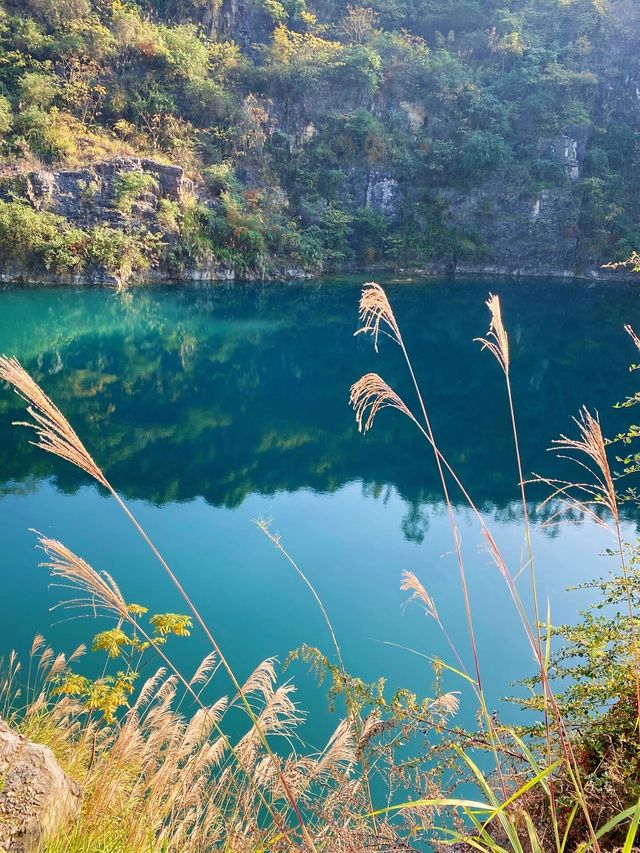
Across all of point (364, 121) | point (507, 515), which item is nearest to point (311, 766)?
point (507, 515)

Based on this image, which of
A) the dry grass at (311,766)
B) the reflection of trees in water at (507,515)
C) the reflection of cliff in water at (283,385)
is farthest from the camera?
the reflection of cliff in water at (283,385)

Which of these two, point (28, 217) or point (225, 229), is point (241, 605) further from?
point (225, 229)

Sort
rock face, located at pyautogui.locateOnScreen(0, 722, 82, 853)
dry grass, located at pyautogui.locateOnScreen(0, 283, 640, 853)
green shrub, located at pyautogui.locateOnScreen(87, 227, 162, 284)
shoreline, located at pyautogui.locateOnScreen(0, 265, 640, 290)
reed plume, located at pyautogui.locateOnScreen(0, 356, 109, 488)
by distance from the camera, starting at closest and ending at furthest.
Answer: reed plume, located at pyautogui.locateOnScreen(0, 356, 109, 488), dry grass, located at pyautogui.locateOnScreen(0, 283, 640, 853), rock face, located at pyautogui.locateOnScreen(0, 722, 82, 853), shoreline, located at pyautogui.locateOnScreen(0, 265, 640, 290), green shrub, located at pyautogui.locateOnScreen(87, 227, 162, 284)

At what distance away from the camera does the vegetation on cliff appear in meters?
19.8

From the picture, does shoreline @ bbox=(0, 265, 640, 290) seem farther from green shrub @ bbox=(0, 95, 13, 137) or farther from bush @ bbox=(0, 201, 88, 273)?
green shrub @ bbox=(0, 95, 13, 137)

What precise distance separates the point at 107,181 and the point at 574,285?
16567 mm

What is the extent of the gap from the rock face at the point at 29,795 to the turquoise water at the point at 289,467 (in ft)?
4.82

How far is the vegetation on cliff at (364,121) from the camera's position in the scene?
778 inches

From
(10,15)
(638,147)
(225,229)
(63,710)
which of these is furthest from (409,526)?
(638,147)

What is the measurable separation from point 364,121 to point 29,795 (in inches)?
973

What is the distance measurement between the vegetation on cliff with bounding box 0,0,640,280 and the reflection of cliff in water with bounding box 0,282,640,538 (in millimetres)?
3934

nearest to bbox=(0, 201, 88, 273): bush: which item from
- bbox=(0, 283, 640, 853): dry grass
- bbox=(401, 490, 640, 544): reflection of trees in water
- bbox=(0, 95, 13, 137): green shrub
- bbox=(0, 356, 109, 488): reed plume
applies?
bbox=(0, 95, 13, 137): green shrub

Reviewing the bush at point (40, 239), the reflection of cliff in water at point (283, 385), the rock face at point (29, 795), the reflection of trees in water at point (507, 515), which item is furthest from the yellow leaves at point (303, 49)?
the rock face at point (29, 795)

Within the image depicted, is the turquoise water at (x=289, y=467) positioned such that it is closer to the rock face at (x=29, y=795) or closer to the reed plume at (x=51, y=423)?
the reed plume at (x=51, y=423)
